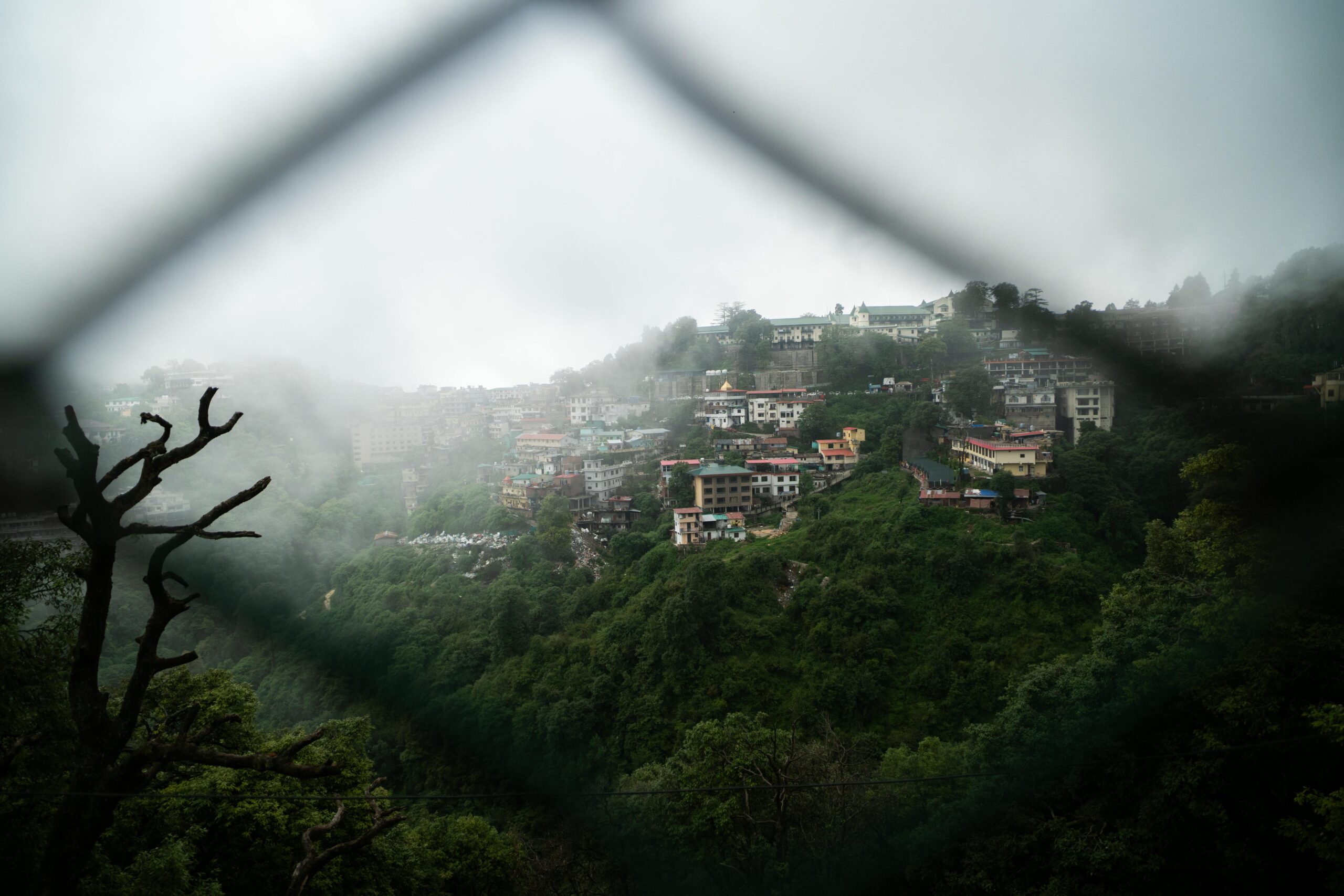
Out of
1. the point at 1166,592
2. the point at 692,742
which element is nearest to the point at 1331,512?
the point at 1166,592

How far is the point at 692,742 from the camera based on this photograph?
568 cm

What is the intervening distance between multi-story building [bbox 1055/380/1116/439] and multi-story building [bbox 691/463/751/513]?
5172mm

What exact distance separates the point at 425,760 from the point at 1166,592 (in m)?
7.70

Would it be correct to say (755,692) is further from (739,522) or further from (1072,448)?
(1072,448)

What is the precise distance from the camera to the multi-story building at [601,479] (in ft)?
46.3

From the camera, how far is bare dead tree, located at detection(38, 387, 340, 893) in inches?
59.9

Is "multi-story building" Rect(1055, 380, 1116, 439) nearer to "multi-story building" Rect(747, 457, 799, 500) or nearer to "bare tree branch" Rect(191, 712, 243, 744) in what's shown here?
"multi-story building" Rect(747, 457, 799, 500)

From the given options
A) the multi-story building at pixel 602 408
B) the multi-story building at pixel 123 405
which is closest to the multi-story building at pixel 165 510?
the multi-story building at pixel 123 405

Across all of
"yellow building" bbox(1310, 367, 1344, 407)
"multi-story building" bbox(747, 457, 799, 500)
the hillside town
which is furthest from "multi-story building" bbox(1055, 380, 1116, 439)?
"multi-story building" bbox(747, 457, 799, 500)

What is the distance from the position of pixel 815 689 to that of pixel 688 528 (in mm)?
4407

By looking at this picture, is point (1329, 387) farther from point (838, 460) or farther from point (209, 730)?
point (838, 460)

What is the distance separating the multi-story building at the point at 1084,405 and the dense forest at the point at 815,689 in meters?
0.78

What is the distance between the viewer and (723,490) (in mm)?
12094

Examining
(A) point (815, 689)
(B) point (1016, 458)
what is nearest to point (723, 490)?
(B) point (1016, 458)
